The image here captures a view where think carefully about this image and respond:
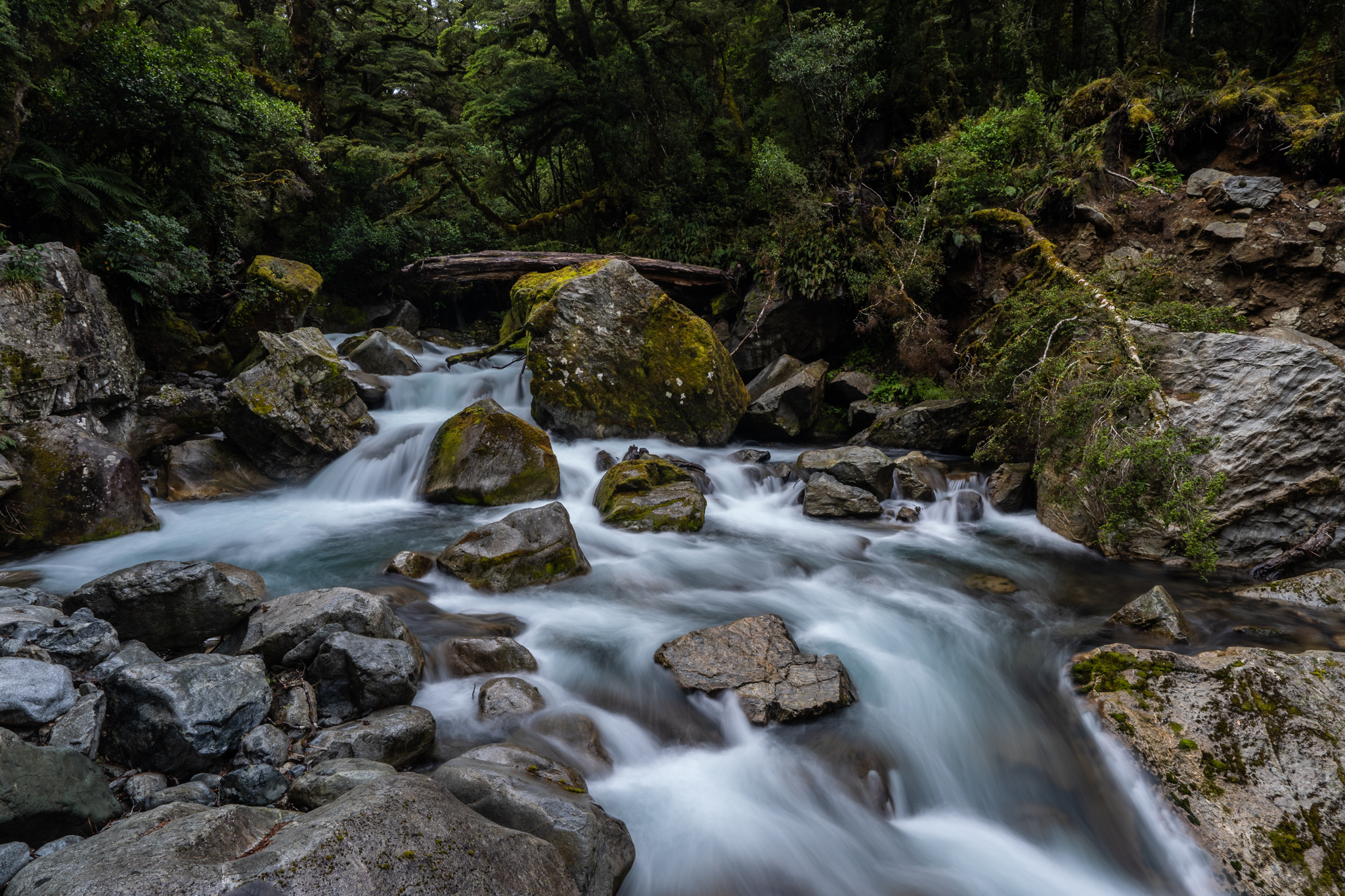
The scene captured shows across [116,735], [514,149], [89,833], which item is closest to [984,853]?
[89,833]

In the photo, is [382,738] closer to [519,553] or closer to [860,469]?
[519,553]

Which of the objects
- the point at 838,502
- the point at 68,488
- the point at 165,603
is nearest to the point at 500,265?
the point at 68,488

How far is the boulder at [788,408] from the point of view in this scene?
1068cm

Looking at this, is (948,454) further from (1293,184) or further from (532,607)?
(532,607)

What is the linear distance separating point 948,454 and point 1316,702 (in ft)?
21.0

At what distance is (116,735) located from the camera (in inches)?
110

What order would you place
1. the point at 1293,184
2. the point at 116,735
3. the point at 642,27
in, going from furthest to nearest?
1. the point at 642,27
2. the point at 1293,184
3. the point at 116,735

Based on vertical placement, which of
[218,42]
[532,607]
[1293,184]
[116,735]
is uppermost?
[218,42]

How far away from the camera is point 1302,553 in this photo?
5.54 metres

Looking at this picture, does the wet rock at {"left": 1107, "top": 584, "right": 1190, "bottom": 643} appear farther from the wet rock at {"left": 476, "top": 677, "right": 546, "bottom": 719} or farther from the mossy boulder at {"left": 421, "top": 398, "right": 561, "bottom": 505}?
the mossy boulder at {"left": 421, "top": 398, "right": 561, "bottom": 505}

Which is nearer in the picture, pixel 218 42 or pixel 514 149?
pixel 218 42

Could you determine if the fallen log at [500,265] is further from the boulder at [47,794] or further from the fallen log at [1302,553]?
the boulder at [47,794]

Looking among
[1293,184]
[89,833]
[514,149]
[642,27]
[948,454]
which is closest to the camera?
[89,833]

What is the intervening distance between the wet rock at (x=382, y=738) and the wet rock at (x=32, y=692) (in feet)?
3.56
